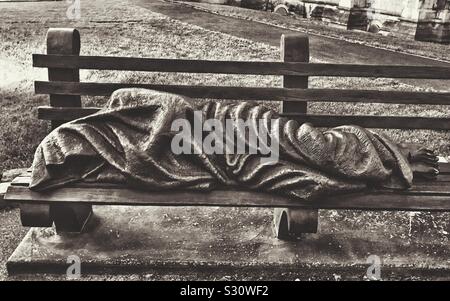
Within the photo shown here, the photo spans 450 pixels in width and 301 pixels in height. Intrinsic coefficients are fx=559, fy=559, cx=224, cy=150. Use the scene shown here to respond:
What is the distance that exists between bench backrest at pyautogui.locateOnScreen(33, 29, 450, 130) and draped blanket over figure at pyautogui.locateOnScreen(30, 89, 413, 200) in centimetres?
44

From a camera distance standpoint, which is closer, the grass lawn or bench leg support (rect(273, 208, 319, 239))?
bench leg support (rect(273, 208, 319, 239))

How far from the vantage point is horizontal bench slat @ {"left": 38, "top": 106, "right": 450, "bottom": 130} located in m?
4.32

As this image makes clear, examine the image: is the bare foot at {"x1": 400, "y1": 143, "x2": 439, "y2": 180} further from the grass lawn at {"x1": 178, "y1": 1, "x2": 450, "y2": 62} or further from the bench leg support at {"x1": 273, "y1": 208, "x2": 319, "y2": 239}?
the grass lawn at {"x1": 178, "y1": 1, "x2": 450, "y2": 62}

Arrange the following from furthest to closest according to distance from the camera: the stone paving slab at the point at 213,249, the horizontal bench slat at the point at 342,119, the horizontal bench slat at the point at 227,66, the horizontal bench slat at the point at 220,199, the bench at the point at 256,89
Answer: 1. the horizontal bench slat at the point at 342,119
2. the horizontal bench slat at the point at 227,66
3. the bench at the point at 256,89
4. the stone paving slab at the point at 213,249
5. the horizontal bench slat at the point at 220,199

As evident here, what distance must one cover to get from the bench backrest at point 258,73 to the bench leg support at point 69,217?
0.75 meters

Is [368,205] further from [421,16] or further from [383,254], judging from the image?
[421,16]

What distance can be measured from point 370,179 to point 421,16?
937 cm

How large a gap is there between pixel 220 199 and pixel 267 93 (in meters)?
1.04

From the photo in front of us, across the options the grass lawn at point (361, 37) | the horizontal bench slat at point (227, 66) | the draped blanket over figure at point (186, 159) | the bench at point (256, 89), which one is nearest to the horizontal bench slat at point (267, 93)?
the bench at point (256, 89)

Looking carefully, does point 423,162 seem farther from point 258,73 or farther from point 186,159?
point 186,159

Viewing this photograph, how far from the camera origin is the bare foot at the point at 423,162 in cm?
397

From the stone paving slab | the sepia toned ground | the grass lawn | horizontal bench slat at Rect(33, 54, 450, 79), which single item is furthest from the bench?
the grass lawn

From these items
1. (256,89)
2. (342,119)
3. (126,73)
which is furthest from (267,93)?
(126,73)

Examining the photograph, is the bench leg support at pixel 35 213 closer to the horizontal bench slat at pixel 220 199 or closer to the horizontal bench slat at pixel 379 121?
the horizontal bench slat at pixel 220 199
